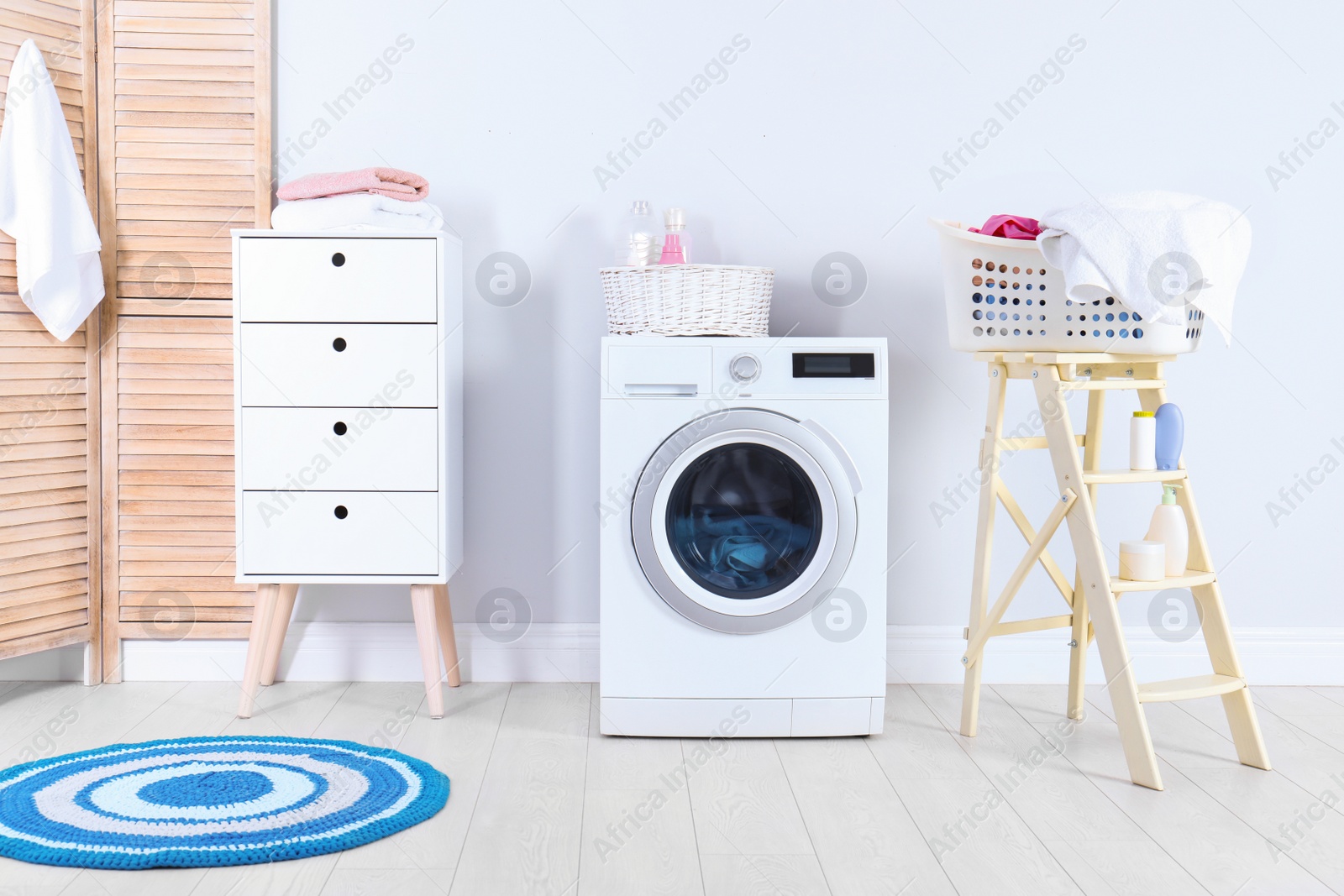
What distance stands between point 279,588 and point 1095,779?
5.54 feet

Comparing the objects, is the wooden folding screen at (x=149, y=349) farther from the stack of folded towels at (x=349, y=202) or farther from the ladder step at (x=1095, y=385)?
the ladder step at (x=1095, y=385)

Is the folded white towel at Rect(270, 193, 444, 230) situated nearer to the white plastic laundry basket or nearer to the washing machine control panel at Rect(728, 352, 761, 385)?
the washing machine control panel at Rect(728, 352, 761, 385)

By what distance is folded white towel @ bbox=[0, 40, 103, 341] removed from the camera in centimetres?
214

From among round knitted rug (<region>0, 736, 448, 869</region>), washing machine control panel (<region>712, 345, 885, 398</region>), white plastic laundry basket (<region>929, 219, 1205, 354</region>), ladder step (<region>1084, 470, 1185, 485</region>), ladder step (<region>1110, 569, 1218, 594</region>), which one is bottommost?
round knitted rug (<region>0, 736, 448, 869</region>)

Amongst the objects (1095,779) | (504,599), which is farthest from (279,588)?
(1095,779)

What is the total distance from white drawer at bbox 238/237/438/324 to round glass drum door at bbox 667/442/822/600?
0.67 metres

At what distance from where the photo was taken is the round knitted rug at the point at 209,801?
1517 mm

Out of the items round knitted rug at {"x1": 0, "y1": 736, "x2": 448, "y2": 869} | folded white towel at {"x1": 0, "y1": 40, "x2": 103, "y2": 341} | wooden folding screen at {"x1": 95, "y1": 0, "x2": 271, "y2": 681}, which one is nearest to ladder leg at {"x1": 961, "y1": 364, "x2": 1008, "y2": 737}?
round knitted rug at {"x1": 0, "y1": 736, "x2": 448, "y2": 869}

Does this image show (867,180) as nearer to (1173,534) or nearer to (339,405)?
(1173,534)

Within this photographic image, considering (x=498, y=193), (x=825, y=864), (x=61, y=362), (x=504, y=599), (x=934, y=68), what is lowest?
(x=825, y=864)

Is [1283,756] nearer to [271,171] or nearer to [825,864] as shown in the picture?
[825,864]

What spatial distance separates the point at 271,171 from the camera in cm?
237

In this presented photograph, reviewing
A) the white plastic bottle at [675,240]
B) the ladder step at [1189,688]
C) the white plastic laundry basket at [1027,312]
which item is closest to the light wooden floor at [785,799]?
the ladder step at [1189,688]

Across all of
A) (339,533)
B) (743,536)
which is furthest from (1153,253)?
(339,533)
